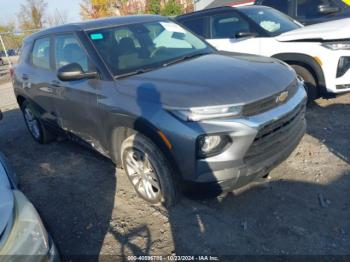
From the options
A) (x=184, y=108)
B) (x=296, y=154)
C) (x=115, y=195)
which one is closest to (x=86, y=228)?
(x=115, y=195)

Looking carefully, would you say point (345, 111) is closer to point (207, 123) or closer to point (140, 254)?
point (207, 123)

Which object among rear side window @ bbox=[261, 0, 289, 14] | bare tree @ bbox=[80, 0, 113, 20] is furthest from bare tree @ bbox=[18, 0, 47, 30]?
rear side window @ bbox=[261, 0, 289, 14]

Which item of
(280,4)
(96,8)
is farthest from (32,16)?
(280,4)

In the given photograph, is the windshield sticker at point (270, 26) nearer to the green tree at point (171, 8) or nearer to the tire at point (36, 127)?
the tire at point (36, 127)

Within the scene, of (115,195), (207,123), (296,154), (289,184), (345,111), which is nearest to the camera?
(207,123)

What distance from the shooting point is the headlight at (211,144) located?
104 inches

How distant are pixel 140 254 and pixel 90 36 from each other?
2.29 meters

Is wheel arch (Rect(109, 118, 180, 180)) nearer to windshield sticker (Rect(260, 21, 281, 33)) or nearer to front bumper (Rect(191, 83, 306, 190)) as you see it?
front bumper (Rect(191, 83, 306, 190))

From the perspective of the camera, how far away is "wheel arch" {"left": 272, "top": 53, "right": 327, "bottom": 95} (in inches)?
190

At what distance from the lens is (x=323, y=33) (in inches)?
187

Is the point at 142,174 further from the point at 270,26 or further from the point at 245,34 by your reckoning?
the point at 270,26

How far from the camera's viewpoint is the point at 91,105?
11.4 feet

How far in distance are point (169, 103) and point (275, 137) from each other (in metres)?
0.96

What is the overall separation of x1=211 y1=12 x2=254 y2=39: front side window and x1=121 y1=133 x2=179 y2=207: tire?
3.25m
